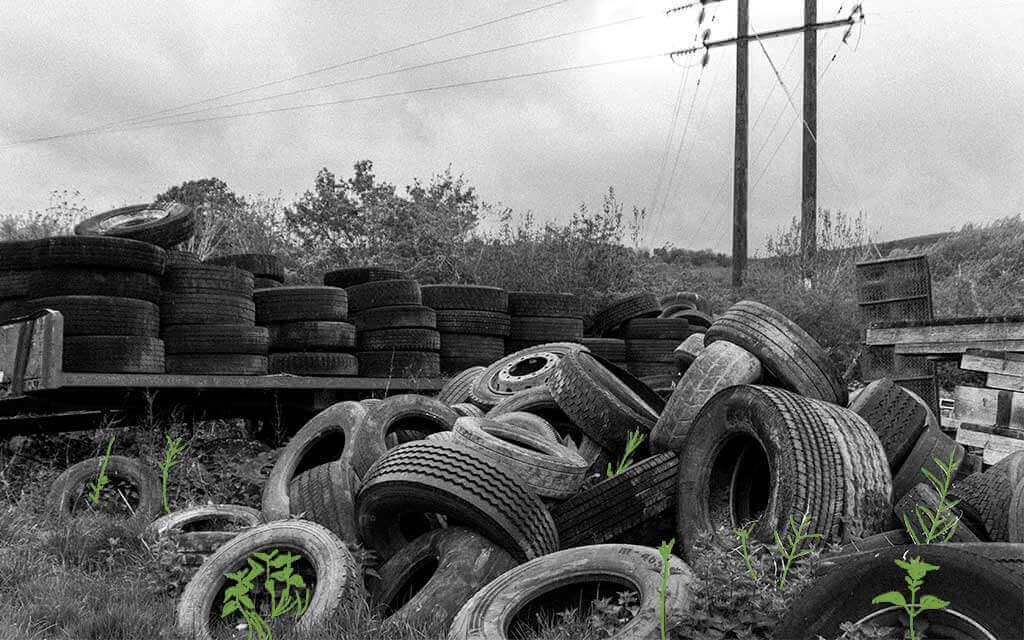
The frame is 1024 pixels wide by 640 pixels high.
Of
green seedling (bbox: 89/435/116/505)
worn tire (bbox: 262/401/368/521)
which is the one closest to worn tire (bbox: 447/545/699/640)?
worn tire (bbox: 262/401/368/521)

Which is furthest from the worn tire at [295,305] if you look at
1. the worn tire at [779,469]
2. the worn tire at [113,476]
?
the worn tire at [779,469]

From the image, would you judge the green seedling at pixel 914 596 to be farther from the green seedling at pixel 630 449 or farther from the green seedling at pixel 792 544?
the green seedling at pixel 630 449

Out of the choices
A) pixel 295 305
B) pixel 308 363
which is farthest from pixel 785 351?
pixel 295 305

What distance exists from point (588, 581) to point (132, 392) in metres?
4.78

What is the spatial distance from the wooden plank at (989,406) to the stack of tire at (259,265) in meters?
6.95

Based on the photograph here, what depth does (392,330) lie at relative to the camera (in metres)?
8.45

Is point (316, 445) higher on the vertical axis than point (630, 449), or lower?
lower

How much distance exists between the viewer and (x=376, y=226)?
1608cm

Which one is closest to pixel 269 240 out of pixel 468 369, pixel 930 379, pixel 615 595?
pixel 468 369

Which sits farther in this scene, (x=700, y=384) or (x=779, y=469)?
(x=700, y=384)

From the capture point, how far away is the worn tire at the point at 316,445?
5953 millimetres

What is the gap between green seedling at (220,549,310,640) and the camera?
3.15 m

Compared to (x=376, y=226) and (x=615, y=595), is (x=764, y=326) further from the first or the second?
(x=376, y=226)

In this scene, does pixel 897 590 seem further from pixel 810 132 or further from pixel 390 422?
pixel 810 132
